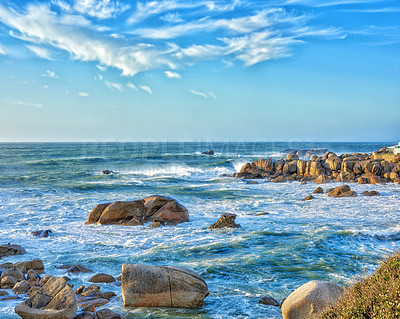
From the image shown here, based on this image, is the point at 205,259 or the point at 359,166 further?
the point at 359,166

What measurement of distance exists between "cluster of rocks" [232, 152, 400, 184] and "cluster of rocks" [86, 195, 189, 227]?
80.0 feet

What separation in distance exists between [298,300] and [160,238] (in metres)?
10.1

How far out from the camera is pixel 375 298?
5855 mm

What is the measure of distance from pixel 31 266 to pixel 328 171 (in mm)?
40834

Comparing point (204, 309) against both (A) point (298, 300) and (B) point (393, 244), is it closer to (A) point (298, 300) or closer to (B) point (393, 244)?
(A) point (298, 300)

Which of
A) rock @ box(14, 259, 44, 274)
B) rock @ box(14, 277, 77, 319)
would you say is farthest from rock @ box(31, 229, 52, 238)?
rock @ box(14, 277, 77, 319)

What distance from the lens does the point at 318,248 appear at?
15.5 meters

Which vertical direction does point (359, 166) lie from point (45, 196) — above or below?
above

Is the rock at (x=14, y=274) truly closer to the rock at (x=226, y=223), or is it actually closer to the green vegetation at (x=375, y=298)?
the green vegetation at (x=375, y=298)

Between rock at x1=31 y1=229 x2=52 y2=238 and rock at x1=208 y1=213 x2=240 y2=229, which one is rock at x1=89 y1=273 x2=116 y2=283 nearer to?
rock at x1=31 y1=229 x2=52 y2=238

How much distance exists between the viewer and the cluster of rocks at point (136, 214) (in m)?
20.9

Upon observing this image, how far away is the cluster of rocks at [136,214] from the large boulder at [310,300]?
1256cm

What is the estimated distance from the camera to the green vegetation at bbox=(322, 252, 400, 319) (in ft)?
17.9

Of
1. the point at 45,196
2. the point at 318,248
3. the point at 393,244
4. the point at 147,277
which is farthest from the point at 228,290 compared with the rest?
the point at 45,196
